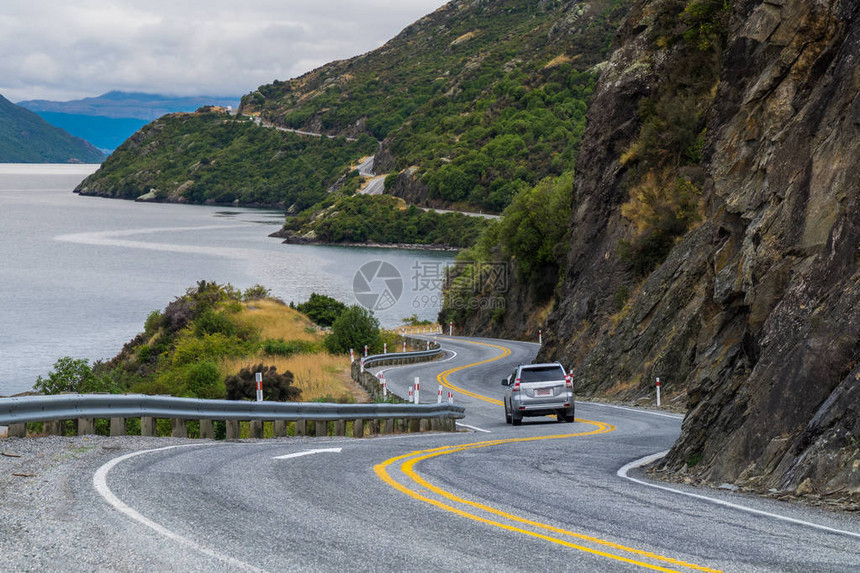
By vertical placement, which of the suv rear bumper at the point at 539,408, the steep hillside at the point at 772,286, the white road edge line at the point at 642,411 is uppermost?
the steep hillside at the point at 772,286

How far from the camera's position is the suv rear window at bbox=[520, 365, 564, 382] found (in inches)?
827

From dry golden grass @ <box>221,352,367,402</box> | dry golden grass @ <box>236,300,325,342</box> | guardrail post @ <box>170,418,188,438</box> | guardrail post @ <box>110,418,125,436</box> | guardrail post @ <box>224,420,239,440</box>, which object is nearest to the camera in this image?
guardrail post @ <box>110,418,125,436</box>

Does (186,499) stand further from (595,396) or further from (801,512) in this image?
(595,396)

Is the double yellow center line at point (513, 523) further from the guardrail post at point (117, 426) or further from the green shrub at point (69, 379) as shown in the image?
the green shrub at point (69, 379)

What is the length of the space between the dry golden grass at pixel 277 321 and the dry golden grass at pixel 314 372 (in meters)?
8.60

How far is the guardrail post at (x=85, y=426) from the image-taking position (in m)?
12.1

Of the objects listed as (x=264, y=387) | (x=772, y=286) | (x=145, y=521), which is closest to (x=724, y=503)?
(x=772, y=286)

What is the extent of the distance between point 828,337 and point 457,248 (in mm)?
A: 138137

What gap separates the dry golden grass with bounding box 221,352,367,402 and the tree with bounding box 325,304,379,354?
3.95 metres

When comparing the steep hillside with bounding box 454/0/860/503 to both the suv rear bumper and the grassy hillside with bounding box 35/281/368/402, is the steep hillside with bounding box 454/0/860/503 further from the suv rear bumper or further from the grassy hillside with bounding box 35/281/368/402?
the grassy hillside with bounding box 35/281/368/402

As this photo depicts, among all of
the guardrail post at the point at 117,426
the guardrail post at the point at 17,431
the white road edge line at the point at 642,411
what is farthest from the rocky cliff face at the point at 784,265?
the guardrail post at the point at 17,431

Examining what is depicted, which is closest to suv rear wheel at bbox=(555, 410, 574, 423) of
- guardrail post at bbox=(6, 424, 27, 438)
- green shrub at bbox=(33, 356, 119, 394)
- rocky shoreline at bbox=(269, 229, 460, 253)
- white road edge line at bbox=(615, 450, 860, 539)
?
white road edge line at bbox=(615, 450, 860, 539)

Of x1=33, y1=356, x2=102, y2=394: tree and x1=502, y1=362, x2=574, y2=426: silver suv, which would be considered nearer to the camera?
x1=502, y1=362, x2=574, y2=426: silver suv

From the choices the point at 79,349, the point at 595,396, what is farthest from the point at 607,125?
the point at 79,349
